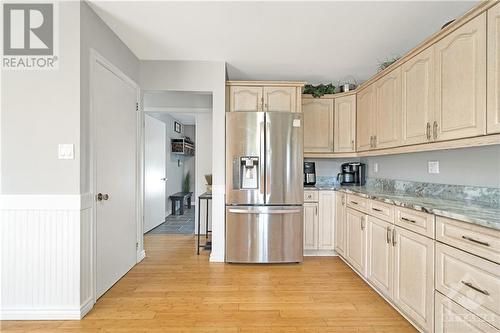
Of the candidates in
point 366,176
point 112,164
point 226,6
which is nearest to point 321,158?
point 366,176

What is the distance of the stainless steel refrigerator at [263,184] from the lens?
325cm

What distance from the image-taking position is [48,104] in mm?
2113

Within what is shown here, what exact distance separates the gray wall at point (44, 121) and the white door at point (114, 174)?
247 mm

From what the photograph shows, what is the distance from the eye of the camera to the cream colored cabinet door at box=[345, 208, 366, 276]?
2.75 metres

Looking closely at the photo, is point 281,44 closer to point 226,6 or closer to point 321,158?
point 226,6

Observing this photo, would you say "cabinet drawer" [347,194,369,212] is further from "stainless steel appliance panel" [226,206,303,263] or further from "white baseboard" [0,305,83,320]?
"white baseboard" [0,305,83,320]

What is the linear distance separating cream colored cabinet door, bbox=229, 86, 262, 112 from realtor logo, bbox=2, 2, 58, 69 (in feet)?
6.24

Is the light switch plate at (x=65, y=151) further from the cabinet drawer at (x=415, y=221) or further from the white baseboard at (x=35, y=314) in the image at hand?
the cabinet drawer at (x=415, y=221)

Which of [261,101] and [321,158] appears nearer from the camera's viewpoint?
[261,101]

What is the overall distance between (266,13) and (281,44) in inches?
23.2

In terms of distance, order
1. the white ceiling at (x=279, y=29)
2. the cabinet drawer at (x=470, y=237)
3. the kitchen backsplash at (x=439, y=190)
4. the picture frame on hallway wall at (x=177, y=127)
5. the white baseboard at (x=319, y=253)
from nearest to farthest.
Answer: the cabinet drawer at (x=470, y=237) < the kitchen backsplash at (x=439, y=190) < the white ceiling at (x=279, y=29) < the white baseboard at (x=319, y=253) < the picture frame on hallway wall at (x=177, y=127)

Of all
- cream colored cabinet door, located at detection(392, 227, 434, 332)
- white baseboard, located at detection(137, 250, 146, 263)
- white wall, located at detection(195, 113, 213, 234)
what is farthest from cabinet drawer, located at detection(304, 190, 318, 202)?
white baseboard, located at detection(137, 250, 146, 263)

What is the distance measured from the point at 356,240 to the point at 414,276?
1.02 meters

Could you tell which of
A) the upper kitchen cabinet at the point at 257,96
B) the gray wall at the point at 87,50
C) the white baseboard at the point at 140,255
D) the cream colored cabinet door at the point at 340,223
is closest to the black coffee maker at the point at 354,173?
the cream colored cabinet door at the point at 340,223
